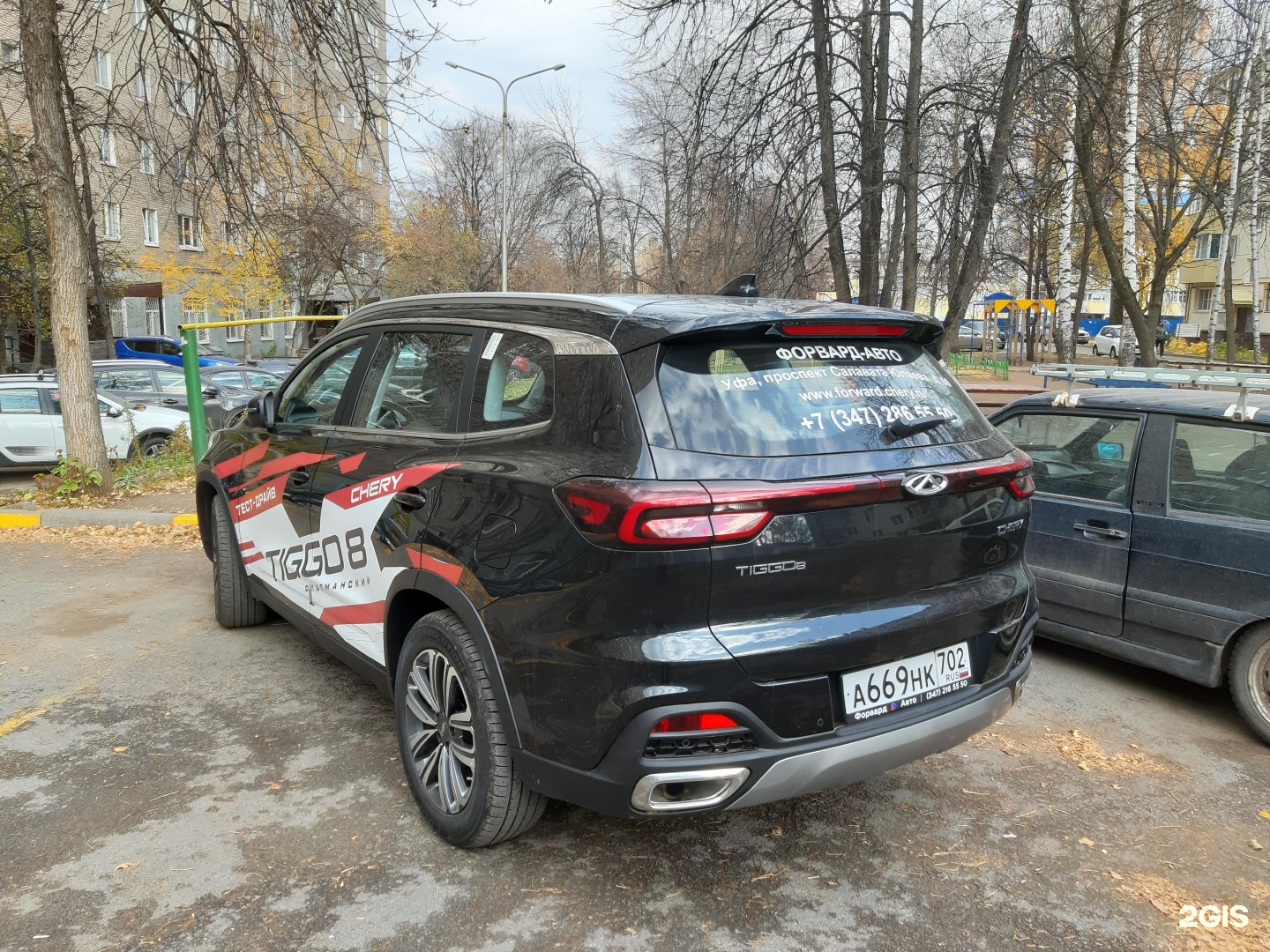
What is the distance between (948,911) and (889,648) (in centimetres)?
85

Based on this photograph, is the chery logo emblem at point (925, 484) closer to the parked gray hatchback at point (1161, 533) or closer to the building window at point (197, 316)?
the parked gray hatchback at point (1161, 533)

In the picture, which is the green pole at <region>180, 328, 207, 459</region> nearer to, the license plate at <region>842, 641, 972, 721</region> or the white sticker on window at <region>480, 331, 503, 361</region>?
the white sticker on window at <region>480, 331, 503, 361</region>

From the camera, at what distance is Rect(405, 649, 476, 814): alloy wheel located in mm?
3006

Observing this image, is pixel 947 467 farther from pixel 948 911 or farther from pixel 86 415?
pixel 86 415

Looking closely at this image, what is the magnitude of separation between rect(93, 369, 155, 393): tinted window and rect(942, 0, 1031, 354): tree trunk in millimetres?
12799

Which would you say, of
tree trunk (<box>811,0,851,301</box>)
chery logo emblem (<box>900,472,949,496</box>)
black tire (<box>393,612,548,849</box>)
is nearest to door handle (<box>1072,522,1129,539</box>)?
chery logo emblem (<box>900,472,949,496</box>)

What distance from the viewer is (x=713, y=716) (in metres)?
2.41

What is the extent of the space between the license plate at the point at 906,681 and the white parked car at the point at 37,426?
11582 millimetres

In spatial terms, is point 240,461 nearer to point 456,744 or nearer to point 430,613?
point 430,613

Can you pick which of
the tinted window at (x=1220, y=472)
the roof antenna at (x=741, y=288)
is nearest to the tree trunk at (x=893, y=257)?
the tinted window at (x=1220, y=472)

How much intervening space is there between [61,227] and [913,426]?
923cm

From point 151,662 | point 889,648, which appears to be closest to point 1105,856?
point 889,648

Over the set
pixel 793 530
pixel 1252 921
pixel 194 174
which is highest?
pixel 194 174

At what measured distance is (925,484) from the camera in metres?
2.66
